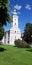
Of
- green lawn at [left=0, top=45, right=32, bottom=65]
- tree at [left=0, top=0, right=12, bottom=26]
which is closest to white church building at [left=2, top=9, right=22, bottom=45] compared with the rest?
tree at [left=0, top=0, right=12, bottom=26]

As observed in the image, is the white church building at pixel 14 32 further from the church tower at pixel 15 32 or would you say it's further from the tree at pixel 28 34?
the tree at pixel 28 34

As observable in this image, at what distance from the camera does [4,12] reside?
28.8 m

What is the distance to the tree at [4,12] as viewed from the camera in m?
27.6

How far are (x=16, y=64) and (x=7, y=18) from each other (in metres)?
15.3

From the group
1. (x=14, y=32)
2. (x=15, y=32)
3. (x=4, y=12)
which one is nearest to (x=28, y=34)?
(x=15, y=32)

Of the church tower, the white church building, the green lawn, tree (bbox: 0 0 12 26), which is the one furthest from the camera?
the white church building

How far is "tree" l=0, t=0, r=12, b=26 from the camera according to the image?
2759cm

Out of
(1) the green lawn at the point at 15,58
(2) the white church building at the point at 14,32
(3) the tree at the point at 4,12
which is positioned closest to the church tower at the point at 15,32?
(2) the white church building at the point at 14,32

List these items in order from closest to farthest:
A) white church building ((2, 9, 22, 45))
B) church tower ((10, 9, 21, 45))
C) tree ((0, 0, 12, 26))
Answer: tree ((0, 0, 12, 26)) → church tower ((10, 9, 21, 45)) → white church building ((2, 9, 22, 45))

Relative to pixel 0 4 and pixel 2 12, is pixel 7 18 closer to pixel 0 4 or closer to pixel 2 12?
pixel 2 12

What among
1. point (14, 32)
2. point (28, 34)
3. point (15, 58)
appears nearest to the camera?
point (15, 58)

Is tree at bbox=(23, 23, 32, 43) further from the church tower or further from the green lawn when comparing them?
the green lawn

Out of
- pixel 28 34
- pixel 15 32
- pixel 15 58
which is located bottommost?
pixel 15 58

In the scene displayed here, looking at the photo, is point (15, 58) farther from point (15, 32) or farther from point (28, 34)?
point (15, 32)
